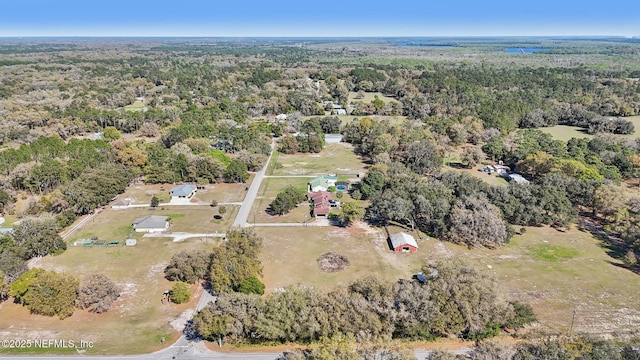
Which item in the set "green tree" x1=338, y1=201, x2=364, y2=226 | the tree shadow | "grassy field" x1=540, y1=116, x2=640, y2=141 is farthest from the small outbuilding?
"grassy field" x1=540, y1=116, x2=640, y2=141

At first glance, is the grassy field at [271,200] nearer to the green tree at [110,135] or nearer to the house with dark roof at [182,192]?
the house with dark roof at [182,192]

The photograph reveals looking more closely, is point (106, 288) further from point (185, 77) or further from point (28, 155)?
point (185, 77)

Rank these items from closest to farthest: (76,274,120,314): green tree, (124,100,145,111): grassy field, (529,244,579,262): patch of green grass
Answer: (76,274,120,314): green tree, (529,244,579,262): patch of green grass, (124,100,145,111): grassy field

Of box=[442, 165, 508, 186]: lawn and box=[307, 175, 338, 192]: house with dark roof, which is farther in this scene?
box=[442, 165, 508, 186]: lawn

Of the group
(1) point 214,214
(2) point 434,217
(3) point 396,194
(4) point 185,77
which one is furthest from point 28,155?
(4) point 185,77

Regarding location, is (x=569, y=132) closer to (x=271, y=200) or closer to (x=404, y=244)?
(x=404, y=244)

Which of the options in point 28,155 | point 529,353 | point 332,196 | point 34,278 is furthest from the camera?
point 28,155

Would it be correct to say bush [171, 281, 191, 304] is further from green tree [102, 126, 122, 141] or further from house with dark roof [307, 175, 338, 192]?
green tree [102, 126, 122, 141]

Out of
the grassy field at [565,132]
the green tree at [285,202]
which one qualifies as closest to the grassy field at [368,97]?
the grassy field at [565,132]
